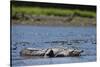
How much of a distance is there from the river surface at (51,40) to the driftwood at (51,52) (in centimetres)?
3

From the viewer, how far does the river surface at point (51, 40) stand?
2.05 metres

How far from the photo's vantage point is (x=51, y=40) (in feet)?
7.16

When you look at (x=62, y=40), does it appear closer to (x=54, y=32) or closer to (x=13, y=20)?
(x=54, y=32)

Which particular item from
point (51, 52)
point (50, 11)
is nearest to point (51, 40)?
point (51, 52)

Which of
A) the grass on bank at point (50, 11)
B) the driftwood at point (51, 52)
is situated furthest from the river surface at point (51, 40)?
the grass on bank at point (50, 11)

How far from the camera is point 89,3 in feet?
7.73

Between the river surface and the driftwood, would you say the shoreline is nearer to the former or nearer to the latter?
the river surface

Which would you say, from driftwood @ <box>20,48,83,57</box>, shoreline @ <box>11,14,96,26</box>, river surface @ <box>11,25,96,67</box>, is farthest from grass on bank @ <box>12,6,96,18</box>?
driftwood @ <box>20,48,83,57</box>

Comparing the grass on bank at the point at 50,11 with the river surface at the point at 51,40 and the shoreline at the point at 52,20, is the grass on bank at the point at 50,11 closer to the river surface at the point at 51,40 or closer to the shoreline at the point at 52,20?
the shoreline at the point at 52,20

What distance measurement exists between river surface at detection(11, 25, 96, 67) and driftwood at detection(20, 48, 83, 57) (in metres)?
0.03

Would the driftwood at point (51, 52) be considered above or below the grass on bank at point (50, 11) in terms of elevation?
below

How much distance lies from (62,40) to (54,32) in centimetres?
13

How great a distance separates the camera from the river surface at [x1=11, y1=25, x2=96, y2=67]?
6.73ft
